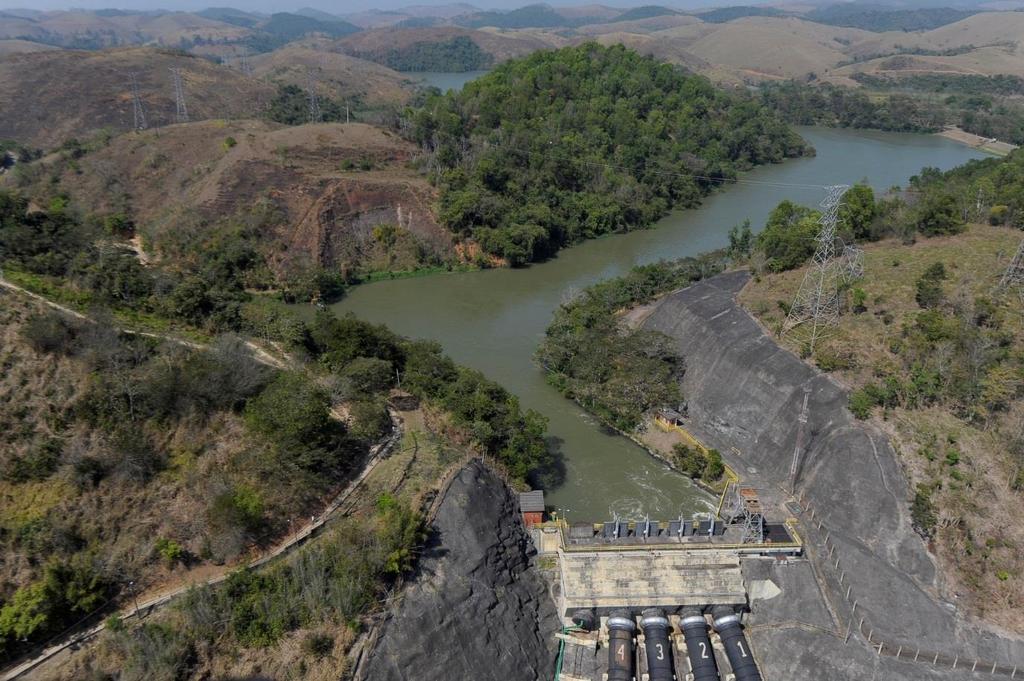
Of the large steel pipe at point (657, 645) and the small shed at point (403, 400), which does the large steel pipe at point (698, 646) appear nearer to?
the large steel pipe at point (657, 645)

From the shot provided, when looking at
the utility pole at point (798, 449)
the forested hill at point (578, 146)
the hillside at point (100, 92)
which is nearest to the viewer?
the utility pole at point (798, 449)

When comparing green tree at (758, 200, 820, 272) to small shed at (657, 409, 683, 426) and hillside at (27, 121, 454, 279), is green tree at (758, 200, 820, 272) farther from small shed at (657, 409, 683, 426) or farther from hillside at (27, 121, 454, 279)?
hillside at (27, 121, 454, 279)

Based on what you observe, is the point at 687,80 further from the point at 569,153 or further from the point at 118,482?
the point at 118,482

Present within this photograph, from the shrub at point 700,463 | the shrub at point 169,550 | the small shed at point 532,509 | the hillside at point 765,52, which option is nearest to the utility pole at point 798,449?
the shrub at point 700,463

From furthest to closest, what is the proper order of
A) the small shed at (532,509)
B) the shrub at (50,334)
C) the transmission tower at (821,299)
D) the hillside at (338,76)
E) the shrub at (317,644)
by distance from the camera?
the hillside at (338,76) < the transmission tower at (821,299) < the small shed at (532,509) < the shrub at (50,334) < the shrub at (317,644)

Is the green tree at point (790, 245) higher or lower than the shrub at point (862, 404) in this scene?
higher

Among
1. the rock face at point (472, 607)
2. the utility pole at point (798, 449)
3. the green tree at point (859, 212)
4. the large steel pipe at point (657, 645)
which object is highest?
the green tree at point (859, 212)

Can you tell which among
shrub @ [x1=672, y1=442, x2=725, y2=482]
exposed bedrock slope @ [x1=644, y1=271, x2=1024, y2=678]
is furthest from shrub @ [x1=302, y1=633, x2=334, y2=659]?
shrub @ [x1=672, y1=442, x2=725, y2=482]
